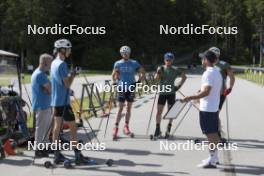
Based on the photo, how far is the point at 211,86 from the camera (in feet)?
30.7

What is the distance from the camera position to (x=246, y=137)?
13.3 m

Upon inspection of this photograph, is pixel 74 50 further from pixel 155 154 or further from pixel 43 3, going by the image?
pixel 155 154

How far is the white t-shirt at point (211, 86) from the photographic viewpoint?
936cm

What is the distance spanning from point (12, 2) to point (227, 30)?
55084 millimetres

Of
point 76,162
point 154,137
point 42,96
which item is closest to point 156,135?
point 154,137

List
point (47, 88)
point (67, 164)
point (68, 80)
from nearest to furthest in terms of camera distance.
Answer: point (68, 80) → point (67, 164) → point (47, 88)

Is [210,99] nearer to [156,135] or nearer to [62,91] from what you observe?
[62,91]
